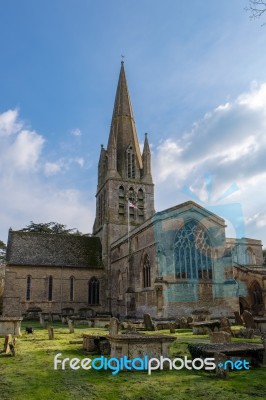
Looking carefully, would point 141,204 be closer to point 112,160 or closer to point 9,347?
point 112,160

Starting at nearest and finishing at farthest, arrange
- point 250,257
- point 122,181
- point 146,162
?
point 122,181 < point 146,162 < point 250,257

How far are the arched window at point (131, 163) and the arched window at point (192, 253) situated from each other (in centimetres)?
1559

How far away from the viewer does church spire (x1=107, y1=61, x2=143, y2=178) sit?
1663 inches

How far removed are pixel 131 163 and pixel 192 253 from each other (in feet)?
59.1

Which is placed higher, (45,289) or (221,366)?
(45,289)

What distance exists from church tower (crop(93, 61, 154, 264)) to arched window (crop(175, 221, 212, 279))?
11.5 metres

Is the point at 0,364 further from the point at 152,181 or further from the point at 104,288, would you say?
the point at 152,181

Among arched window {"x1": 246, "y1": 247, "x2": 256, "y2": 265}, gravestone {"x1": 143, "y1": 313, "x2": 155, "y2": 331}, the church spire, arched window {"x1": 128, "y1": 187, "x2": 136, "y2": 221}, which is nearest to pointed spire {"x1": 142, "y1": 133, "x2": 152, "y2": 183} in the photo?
the church spire

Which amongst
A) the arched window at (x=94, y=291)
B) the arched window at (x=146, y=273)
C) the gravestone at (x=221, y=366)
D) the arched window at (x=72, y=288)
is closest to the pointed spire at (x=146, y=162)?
the arched window at (x=94, y=291)

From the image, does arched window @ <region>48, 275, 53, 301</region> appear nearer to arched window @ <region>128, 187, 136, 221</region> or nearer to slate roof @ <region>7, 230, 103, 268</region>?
slate roof @ <region>7, 230, 103, 268</region>

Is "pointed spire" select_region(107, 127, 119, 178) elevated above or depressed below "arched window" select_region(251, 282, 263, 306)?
above

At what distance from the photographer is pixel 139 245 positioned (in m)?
30.0

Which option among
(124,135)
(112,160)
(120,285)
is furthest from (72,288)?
(124,135)

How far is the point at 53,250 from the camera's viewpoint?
38.1 m
